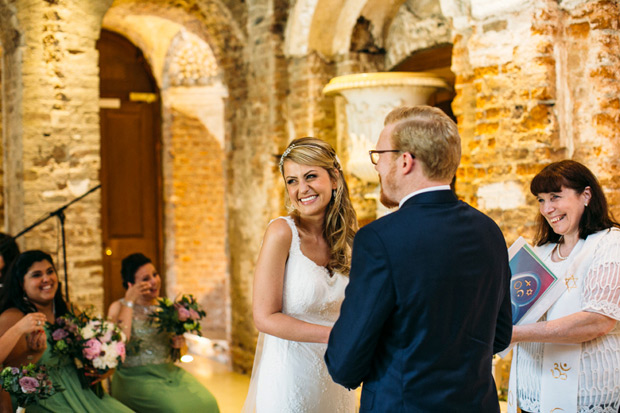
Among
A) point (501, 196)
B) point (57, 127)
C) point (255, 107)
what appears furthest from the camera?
point (255, 107)

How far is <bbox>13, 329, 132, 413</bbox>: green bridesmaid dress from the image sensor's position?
386 centimetres

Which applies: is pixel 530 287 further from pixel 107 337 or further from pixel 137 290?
pixel 137 290

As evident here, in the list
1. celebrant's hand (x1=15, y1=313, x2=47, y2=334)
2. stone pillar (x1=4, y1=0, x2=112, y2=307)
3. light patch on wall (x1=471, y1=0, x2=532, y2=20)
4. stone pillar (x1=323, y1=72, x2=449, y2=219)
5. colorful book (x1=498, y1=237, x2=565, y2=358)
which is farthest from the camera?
stone pillar (x1=4, y1=0, x2=112, y2=307)

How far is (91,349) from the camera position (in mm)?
3889

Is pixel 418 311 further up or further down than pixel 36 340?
further up

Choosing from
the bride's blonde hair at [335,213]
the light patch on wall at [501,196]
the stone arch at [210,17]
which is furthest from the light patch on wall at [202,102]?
the bride's blonde hair at [335,213]

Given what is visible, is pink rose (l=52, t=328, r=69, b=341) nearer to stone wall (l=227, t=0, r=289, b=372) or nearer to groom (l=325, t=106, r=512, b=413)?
groom (l=325, t=106, r=512, b=413)

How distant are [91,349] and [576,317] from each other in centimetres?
273

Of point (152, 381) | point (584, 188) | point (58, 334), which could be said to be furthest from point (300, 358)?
point (152, 381)

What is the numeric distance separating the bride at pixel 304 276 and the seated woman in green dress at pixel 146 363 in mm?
2029

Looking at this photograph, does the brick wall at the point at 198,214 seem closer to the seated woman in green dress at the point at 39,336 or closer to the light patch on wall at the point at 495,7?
the seated woman in green dress at the point at 39,336

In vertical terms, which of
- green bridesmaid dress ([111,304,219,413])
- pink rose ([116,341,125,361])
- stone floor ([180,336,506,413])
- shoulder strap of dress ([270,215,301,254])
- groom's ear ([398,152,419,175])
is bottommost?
stone floor ([180,336,506,413])

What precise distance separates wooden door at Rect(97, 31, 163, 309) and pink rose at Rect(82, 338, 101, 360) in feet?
16.7

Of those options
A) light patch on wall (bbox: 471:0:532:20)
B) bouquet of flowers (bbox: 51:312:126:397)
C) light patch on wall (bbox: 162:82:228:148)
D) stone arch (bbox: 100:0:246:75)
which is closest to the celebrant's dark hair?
light patch on wall (bbox: 471:0:532:20)
